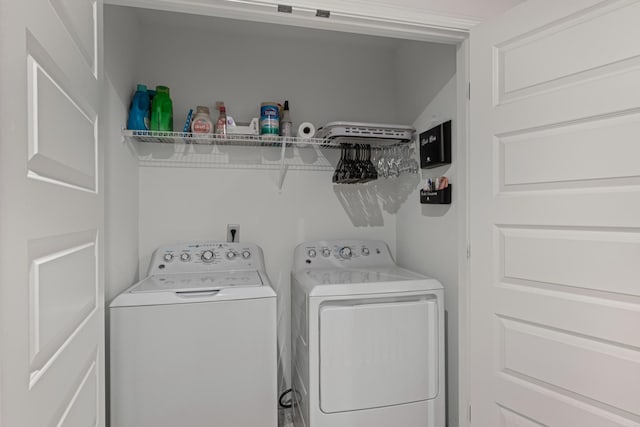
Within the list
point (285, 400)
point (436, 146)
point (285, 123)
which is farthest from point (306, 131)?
point (285, 400)

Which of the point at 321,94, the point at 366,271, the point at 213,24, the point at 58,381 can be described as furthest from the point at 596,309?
the point at 213,24

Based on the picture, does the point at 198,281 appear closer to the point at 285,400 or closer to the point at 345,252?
the point at 345,252

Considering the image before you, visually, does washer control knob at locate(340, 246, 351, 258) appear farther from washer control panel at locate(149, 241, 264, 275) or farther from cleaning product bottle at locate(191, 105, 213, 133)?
cleaning product bottle at locate(191, 105, 213, 133)

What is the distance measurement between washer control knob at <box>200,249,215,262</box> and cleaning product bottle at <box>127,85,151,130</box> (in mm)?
779

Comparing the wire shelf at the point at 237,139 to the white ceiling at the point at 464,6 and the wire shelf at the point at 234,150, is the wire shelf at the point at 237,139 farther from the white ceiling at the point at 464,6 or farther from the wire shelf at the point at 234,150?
the white ceiling at the point at 464,6

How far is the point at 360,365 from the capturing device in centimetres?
168

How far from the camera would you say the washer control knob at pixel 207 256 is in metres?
2.11

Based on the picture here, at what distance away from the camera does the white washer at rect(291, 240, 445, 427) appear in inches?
65.0

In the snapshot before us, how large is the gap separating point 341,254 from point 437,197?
2.46 feet

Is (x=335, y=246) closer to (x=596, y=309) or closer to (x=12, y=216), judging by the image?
(x=596, y=309)

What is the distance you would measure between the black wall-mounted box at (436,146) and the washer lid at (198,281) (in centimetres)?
114

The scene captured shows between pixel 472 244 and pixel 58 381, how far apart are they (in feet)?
4.87

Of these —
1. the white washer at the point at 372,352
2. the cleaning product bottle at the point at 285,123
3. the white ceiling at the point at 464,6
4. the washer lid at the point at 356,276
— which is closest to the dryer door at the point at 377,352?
the white washer at the point at 372,352

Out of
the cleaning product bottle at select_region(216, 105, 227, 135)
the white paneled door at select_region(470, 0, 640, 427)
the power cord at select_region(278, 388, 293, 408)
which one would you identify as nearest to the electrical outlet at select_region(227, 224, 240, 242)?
the cleaning product bottle at select_region(216, 105, 227, 135)
